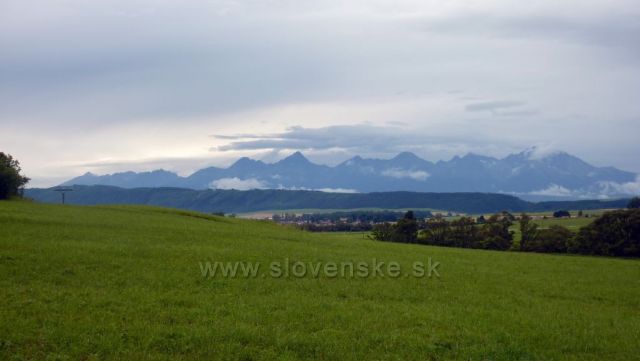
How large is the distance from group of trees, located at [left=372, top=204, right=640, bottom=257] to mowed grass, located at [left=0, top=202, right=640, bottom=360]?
6069 cm

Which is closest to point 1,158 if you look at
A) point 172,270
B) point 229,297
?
point 172,270

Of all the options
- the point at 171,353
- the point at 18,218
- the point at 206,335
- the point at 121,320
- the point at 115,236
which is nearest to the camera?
the point at 171,353

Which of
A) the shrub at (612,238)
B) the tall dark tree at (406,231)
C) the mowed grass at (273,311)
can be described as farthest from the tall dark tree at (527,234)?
the mowed grass at (273,311)

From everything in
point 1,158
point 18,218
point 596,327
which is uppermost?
point 1,158

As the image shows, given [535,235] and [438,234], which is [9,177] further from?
[535,235]

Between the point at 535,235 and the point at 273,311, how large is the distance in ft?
284

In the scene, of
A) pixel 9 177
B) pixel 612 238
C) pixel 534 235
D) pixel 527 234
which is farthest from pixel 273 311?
pixel 527 234

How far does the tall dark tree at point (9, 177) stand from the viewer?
252 ft

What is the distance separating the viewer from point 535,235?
96500 millimetres

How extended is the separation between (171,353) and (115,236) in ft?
83.8

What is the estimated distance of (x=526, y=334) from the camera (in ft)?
61.0

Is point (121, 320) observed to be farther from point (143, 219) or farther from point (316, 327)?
point (143, 219)

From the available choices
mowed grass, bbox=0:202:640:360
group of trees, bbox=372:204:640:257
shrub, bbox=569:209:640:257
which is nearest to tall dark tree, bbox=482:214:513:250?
group of trees, bbox=372:204:640:257

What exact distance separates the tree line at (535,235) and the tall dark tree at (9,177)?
6618 centimetres
